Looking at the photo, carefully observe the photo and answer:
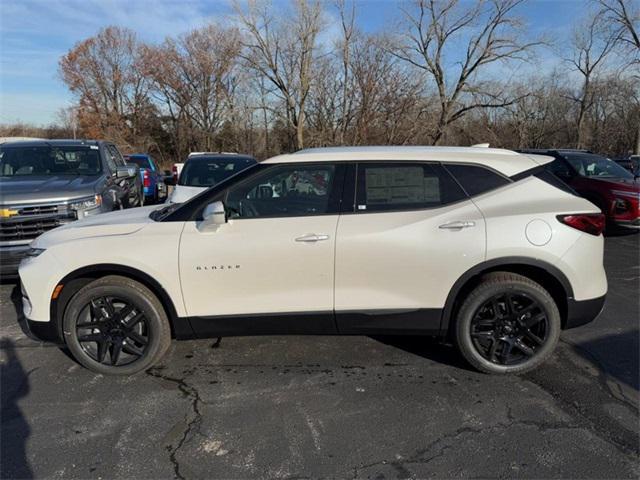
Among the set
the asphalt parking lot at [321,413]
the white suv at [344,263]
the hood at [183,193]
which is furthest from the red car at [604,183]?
the hood at [183,193]

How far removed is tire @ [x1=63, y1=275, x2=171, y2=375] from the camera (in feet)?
11.2

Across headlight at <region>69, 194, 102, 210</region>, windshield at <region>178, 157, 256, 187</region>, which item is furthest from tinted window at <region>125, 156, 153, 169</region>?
headlight at <region>69, 194, 102, 210</region>

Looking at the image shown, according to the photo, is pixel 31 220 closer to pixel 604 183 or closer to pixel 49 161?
pixel 49 161

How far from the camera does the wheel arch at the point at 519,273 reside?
3.32 m

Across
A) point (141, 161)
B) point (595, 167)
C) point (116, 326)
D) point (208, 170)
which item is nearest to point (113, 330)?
point (116, 326)

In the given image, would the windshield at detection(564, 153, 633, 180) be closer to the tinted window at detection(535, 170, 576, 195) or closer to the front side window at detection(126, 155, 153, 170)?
the tinted window at detection(535, 170, 576, 195)

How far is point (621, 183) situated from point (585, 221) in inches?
257

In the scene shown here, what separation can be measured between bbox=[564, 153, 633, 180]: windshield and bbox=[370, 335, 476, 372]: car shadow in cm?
724

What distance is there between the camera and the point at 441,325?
11.4 ft

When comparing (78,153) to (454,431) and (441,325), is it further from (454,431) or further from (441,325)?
(454,431)

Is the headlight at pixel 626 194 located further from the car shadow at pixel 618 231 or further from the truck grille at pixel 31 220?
the truck grille at pixel 31 220

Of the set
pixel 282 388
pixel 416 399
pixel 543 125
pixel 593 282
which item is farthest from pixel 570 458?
pixel 543 125

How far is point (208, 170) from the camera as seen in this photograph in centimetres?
825

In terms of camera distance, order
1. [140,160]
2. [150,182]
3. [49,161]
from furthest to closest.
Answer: [140,160] < [150,182] < [49,161]
